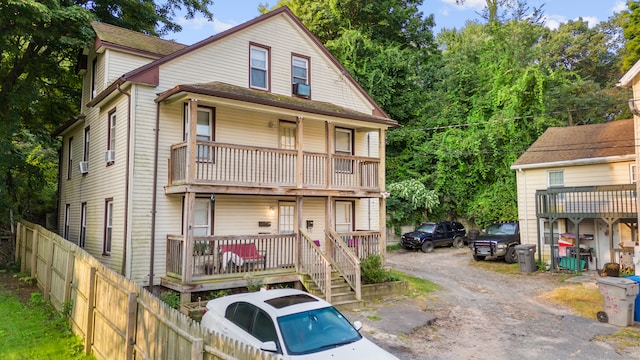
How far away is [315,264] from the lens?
12.7 m

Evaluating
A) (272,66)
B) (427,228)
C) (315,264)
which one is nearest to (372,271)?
(315,264)

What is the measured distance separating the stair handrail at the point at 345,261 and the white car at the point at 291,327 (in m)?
5.40

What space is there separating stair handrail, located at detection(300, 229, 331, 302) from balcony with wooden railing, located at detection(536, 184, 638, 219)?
42.6ft

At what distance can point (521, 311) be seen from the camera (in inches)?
487

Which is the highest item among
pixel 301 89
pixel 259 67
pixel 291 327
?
pixel 259 67

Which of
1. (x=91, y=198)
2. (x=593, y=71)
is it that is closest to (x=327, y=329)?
(x=91, y=198)

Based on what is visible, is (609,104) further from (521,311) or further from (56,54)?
(56,54)

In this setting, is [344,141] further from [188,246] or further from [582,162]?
[582,162]

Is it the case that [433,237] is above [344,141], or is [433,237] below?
below

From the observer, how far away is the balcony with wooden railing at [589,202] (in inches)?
698

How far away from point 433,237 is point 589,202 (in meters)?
9.36

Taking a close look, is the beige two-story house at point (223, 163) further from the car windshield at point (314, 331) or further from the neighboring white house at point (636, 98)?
the neighboring white house at point (636, 98)

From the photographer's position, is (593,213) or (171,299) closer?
(171,299)

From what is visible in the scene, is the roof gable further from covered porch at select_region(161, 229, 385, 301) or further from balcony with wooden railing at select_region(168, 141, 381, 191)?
covered porch at select_region(161, 229, 385, 301)
